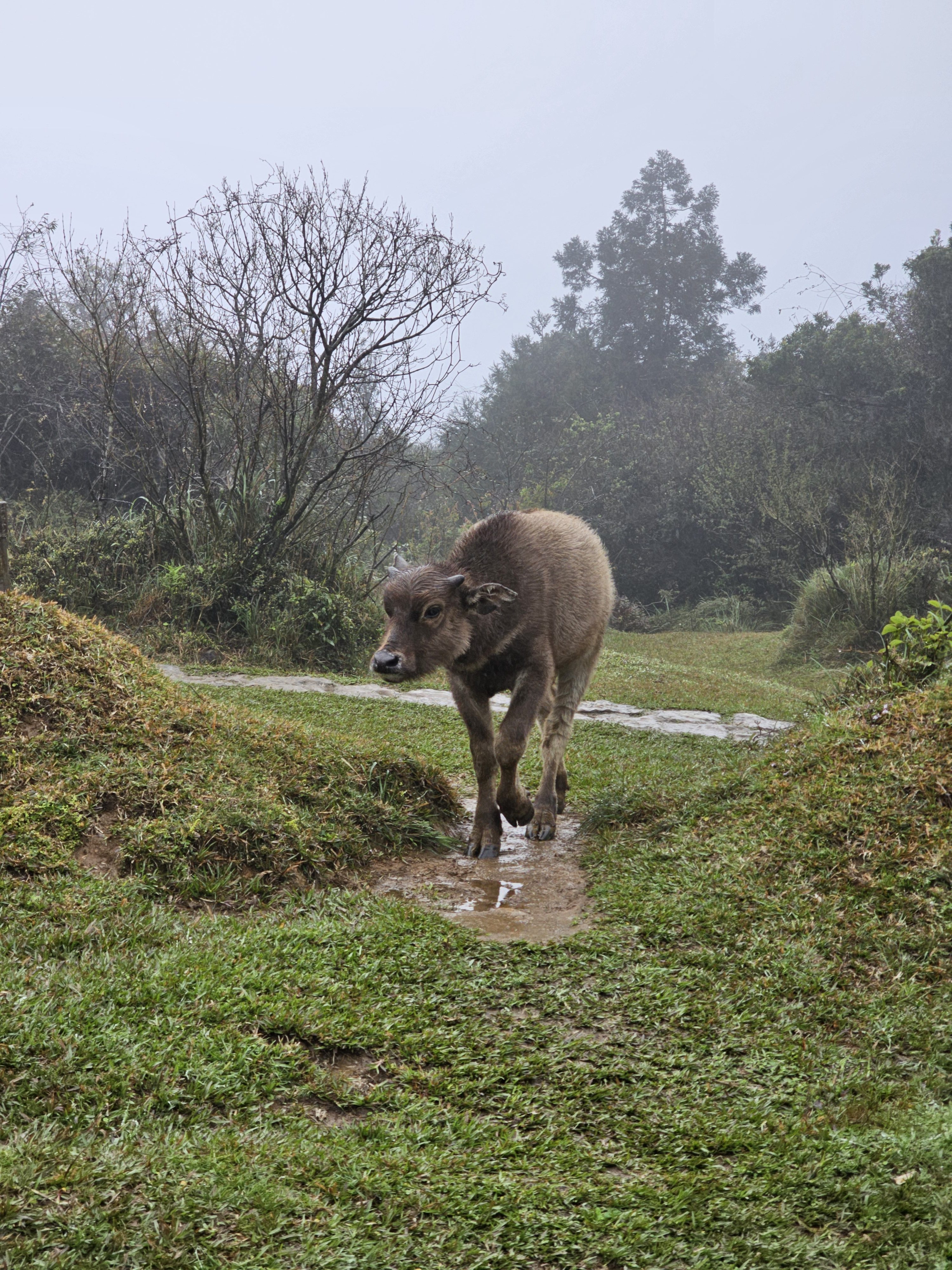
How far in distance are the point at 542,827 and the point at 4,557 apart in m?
3.96

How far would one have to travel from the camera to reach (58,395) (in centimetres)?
1842

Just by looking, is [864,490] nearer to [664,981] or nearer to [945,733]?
[945,733]

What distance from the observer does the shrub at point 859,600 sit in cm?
1580

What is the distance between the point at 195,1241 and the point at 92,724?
3.21 metres

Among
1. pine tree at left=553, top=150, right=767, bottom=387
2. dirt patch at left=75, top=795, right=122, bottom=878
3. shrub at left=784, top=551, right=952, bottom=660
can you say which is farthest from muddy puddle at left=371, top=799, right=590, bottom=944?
pine tree at left=553, top=150, right=767, bottom=387

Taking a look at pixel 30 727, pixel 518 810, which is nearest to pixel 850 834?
pixel 518 810

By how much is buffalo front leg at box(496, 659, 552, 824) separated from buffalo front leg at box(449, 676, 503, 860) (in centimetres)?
7

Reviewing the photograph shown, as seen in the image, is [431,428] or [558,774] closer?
[558,774]

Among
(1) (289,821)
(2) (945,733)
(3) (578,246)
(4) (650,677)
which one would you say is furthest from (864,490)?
(3) (578,246)

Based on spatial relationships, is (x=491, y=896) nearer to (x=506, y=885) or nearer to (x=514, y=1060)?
(x=506, y=885)

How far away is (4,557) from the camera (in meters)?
6.12

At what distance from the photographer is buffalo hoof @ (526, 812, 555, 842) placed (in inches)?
238

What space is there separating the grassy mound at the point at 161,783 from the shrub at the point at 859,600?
1181 centimetres

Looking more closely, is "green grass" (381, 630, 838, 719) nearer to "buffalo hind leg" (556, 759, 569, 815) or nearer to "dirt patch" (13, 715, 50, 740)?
"buffalo hind leg" (556, 759, 569, 815)
